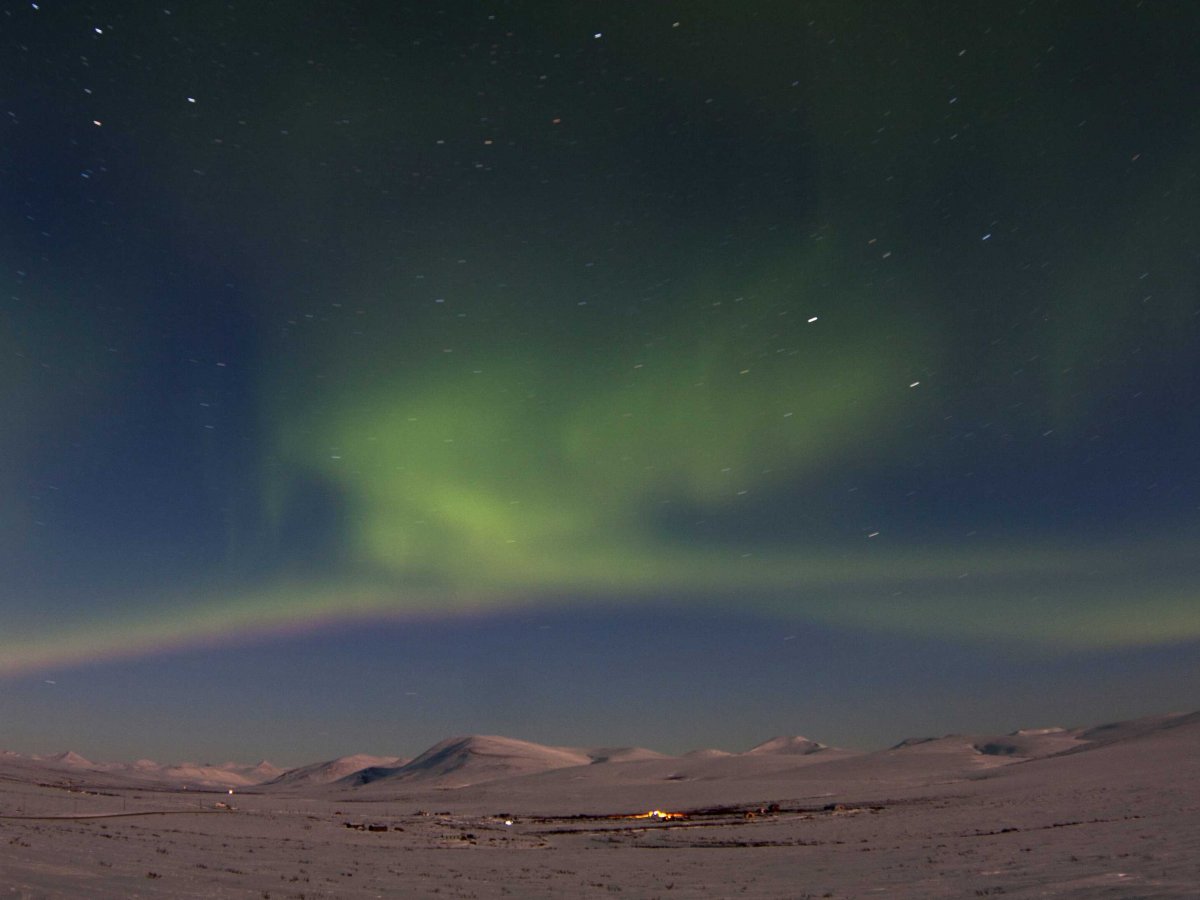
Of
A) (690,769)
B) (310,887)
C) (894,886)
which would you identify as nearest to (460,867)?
→ (310,887)

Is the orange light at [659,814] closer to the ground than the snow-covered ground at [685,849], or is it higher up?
closer to the ground

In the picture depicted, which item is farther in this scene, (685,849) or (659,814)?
(659,814)

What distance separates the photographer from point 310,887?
995 inches

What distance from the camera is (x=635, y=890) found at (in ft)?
89.3

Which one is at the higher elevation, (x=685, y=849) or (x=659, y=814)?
(x=685, y=849)

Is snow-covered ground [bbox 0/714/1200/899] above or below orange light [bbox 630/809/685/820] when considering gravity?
above

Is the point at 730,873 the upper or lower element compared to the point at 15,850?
lower

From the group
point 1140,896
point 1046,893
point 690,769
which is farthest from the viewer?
point 690,769

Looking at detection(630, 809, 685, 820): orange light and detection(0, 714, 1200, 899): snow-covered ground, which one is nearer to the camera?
detection(0, 714, 1200, 899): snow-covered ground

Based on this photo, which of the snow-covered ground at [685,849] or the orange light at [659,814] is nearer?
the snow-covered ground at [685,849]

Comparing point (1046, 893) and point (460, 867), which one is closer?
point (1046, 893)

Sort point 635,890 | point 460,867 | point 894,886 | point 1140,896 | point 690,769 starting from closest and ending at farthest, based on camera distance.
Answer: point 1140,896
point 894,886
point 635,890
point 460,867
point 690,769

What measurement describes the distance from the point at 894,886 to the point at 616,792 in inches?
4359

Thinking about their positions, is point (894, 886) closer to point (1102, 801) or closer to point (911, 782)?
point (1102, 801)
